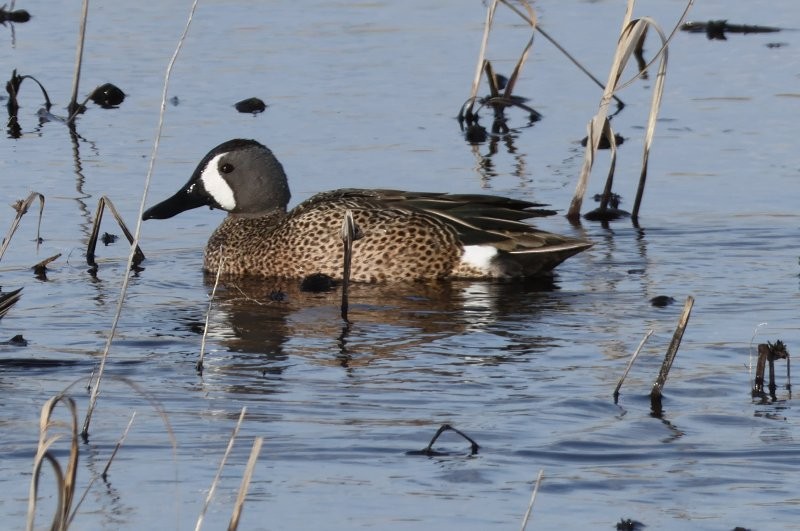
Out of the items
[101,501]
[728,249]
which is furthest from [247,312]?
[101,501]

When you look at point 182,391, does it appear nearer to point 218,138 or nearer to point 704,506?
point 704,506

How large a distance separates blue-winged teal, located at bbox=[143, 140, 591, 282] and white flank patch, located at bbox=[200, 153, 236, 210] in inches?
14.7

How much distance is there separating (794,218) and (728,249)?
0.64 metres

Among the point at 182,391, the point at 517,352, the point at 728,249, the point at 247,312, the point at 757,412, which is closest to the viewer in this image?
the point at 757,412

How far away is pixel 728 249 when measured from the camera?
939 centimetres

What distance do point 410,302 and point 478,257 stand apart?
0.60 m

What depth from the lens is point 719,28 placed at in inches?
586

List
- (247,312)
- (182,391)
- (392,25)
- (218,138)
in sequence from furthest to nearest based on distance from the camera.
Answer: (392,25)
(218,138)
(247,312)
(182,391)

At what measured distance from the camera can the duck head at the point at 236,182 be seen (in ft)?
32.4

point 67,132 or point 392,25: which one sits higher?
point 392,25

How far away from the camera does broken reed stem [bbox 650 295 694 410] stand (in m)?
6.26

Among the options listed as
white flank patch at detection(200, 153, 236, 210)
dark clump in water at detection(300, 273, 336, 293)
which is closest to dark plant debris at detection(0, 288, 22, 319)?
dark clump in water at detection(300, 273, 336, 293)

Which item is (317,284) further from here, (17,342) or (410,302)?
(17,342)

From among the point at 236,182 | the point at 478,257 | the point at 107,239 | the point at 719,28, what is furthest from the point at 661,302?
the point at 719,28
